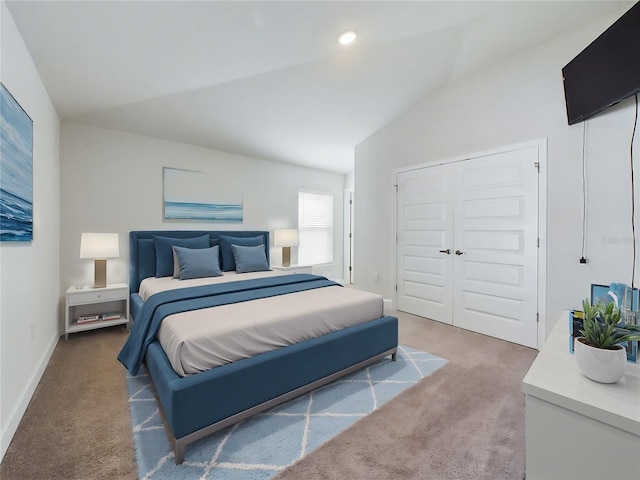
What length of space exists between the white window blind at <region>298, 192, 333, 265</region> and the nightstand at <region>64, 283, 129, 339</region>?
2.82 meters

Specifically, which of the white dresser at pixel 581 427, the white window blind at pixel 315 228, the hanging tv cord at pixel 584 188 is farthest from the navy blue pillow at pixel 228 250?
the hanging tv cord at pixel 584 188

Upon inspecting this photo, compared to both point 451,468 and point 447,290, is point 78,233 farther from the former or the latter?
point 447,290

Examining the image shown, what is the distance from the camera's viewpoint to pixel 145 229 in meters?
3.78

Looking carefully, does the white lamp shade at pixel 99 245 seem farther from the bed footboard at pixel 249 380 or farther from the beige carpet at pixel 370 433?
the bed footboard at pixel 249 380

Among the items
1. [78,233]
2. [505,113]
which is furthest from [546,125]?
[78,233]

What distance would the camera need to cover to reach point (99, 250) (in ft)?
Result: 10.4

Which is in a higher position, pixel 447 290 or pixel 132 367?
pixel 447 290

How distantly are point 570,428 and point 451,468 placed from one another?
741mm

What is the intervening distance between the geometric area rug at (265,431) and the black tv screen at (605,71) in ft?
8.11

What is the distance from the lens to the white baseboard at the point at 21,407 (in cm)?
154

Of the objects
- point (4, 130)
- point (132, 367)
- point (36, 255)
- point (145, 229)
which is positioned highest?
point (4, 130)

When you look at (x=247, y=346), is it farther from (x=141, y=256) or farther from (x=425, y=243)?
(x=425, y=243)

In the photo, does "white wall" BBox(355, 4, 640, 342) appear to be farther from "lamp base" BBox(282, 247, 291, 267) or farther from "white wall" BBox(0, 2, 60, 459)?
"white wall" BBox(0, 2, 60, 459)

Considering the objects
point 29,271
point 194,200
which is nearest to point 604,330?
point 29,271
